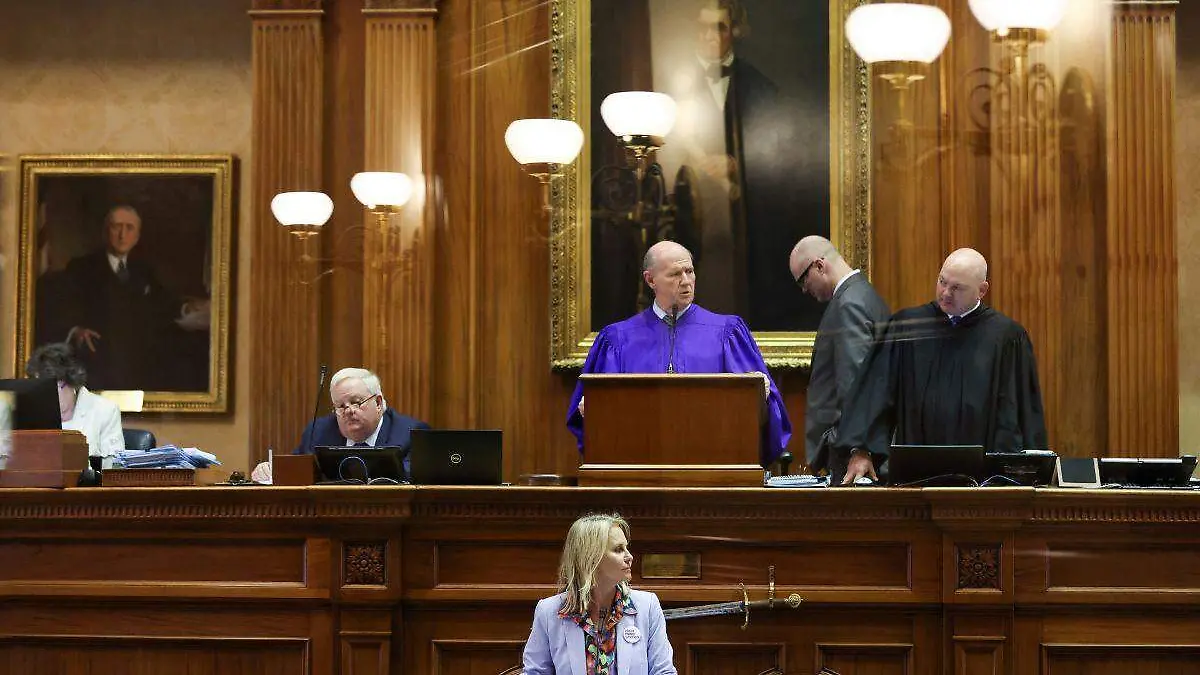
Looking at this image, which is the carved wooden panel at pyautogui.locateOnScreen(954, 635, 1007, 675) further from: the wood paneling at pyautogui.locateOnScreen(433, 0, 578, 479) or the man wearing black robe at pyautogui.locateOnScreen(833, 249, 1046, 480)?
the wood paneling at pyautogui.locateOnScreen(433, 0, 578, 479)

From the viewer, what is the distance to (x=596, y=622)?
422 cm

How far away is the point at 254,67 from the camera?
8180 millimetres

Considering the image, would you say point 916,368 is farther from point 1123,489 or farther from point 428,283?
point 428,283

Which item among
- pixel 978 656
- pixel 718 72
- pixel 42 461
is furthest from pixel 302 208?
pixel 978 656

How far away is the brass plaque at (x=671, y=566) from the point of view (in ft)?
15.7

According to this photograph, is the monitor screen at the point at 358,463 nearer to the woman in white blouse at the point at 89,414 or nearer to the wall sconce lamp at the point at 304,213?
the woman in white blouse at the point at 89,414

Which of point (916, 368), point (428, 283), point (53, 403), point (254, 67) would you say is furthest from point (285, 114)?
point (916, 368)

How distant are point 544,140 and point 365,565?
3568 millimetres

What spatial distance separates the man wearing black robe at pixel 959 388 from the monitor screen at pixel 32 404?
287 centimetres

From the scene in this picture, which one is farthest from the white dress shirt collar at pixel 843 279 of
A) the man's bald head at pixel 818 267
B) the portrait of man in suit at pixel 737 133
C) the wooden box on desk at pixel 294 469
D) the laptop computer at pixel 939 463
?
the wooden box on desk at pixel 294 469

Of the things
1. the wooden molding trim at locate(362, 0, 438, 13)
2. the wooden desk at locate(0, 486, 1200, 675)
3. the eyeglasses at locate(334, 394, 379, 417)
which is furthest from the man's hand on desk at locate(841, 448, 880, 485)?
the wooden molding trim at locate(362, 0, 438, 13)

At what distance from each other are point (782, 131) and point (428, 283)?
1.96 m

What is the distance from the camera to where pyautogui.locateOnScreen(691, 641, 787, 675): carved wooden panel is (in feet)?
15.5

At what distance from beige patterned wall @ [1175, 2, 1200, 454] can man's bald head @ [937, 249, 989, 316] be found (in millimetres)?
2010
